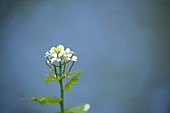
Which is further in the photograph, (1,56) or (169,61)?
(169,61)

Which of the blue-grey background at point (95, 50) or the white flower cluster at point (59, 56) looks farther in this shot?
the blue-grey background at point (95, 50)

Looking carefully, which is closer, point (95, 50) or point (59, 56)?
point (59, 56)

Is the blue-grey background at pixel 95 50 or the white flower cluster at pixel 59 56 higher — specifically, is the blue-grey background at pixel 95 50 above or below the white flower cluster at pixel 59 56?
above

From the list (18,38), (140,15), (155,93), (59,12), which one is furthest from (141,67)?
(18,38)

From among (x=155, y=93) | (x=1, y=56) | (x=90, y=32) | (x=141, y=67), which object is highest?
(x=90, y=32)

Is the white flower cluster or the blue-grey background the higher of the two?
the blue-grey background

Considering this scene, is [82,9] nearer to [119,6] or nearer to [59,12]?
[59,12]

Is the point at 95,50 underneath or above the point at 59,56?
above

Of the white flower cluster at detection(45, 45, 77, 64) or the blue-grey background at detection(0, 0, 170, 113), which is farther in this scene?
the blue-grey background at detection(0, 0, 170, 113)
